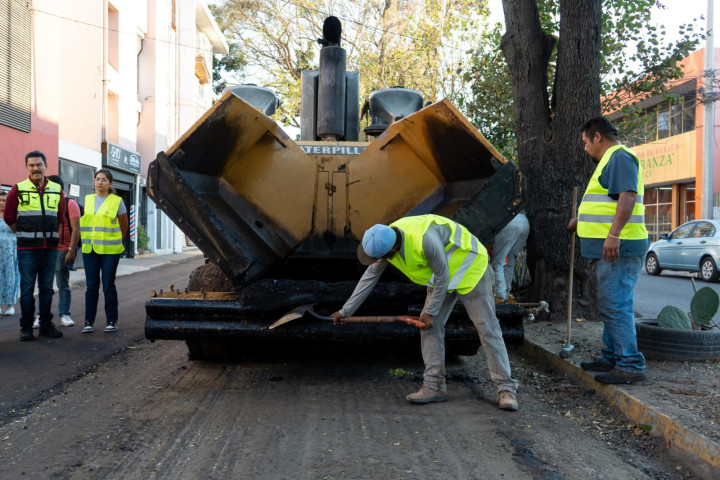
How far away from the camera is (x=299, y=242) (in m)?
5.10

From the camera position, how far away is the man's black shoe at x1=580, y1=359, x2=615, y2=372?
4.61 metres

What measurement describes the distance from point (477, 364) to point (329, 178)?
2051mm

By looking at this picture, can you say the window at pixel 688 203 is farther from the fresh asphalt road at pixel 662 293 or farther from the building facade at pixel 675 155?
the fresh asphalt road at pixel 662 293

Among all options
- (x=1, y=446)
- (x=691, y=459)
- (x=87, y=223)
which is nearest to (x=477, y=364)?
(x=691, y=459)

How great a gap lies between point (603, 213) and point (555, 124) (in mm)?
2439

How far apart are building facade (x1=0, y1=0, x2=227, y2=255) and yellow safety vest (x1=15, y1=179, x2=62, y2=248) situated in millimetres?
6723

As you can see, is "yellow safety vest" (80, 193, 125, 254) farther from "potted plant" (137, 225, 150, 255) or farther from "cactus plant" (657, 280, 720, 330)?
"potted plant" (137, 225, 150, 255)

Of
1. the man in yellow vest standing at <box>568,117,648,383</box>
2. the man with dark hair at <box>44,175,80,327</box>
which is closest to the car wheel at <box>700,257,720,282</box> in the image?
the man in yellow vest standing at <box>568,117,648,383</box>

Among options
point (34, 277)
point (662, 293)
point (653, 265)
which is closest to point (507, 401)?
point (34, 277)

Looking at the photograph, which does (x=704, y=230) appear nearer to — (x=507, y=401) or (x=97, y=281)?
(x=507, y=401)

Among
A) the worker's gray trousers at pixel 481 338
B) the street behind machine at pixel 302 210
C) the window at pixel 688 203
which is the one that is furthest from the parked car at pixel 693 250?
the worker's gray trousers at pixel 481 338

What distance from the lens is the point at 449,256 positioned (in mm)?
4109

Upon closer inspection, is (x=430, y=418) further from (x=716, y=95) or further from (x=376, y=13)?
(x=376, y=13)

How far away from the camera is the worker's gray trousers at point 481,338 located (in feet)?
13.8
